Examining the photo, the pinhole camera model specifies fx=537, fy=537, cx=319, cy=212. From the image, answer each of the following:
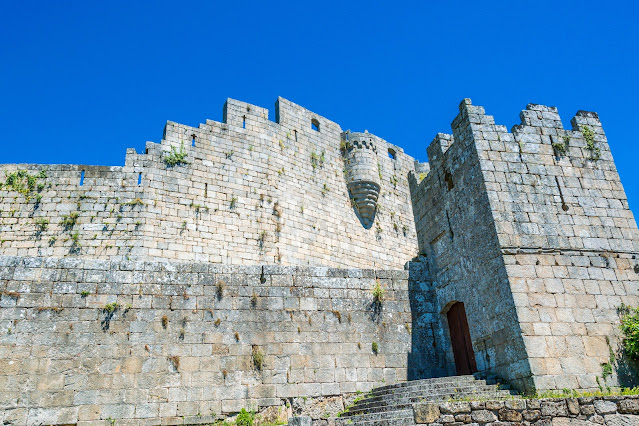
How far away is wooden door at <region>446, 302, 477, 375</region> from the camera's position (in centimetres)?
1004

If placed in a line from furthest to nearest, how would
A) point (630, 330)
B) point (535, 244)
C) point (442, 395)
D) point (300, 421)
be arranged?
point (535, 244)
point (630, 330)
point (442, 395)
point (300, 421)

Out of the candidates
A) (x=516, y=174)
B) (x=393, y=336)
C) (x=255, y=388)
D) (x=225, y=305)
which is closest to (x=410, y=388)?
(x=393, y=336)

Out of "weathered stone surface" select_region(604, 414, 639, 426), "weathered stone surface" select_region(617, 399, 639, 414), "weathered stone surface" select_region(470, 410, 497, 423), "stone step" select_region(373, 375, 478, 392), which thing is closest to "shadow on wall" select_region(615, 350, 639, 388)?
"weathered stone surface" select_region(617, 399, 639, 414)

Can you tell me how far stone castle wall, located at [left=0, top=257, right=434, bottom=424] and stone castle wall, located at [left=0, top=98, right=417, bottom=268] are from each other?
5.38 metres

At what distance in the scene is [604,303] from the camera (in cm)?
933

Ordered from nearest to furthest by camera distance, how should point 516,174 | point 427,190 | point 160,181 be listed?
point 516,174 < point 427,190 < point 160,181

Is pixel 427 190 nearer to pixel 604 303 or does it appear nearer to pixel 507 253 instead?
pixel 507 253

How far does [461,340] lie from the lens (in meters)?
10.3

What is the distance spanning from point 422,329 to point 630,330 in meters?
3.58

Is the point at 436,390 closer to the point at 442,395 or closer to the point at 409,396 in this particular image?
the point at 442,395

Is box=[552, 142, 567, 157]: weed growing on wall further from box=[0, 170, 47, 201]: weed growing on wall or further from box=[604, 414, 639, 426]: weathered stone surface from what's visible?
box=[0, 170, 47, 201]: weed growing on wall

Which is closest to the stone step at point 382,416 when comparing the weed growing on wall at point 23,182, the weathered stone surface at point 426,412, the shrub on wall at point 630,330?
the weathered stone surface at point 426,412

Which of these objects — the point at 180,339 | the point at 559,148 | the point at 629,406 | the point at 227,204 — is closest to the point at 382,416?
the point at 629,406

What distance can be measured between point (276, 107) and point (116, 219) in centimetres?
774
